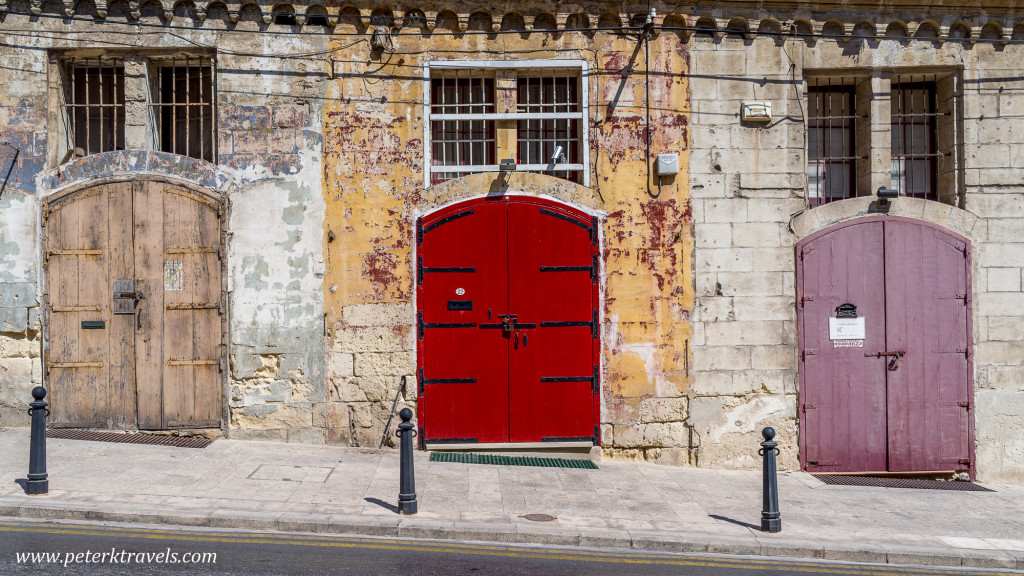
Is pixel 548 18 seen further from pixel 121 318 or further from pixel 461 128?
pixel 121 318

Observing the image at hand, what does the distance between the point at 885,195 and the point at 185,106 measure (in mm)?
8930

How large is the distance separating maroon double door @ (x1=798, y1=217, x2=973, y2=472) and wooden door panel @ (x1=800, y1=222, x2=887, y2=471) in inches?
0.5

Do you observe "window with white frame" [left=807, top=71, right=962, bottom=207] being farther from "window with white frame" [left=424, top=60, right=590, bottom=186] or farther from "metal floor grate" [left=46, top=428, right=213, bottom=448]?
"metal floor grate" [left=46, top=428, right=213, bottom=448]

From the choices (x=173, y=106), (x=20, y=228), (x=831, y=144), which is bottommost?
(x=20, y=228)

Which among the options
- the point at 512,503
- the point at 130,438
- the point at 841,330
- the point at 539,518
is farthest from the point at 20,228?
the point at 841,330

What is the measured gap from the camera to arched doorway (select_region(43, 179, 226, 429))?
969 cm

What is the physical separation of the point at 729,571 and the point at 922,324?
18.3ft

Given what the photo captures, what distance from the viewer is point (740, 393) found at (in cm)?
1017

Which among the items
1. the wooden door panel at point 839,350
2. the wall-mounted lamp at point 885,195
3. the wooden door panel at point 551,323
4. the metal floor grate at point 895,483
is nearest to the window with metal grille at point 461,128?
the wooden door panel at point 551,323

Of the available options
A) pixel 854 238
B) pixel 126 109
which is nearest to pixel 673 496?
pixel 854 238

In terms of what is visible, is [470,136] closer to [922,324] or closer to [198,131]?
[198,131]

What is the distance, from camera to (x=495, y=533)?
6879 mm

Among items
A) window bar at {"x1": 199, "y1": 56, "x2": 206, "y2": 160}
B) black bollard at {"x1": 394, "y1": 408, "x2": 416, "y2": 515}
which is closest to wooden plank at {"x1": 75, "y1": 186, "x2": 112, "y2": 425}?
window bar at {"x1": 199, "y1": 56, "x2": 206, "y2": 160}

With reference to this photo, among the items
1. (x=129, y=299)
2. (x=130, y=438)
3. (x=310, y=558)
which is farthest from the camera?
(x=129, y=299)
